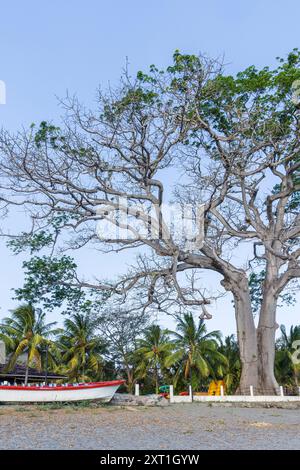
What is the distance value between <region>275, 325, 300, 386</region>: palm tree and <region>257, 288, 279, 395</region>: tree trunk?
1654cm

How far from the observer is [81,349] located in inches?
1303

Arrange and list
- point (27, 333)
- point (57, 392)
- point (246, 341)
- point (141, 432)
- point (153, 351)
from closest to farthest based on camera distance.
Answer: point (141, 432), point (57, 392), point (246, 341), point (27, 333), point (153, 351)

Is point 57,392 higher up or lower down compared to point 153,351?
lower down

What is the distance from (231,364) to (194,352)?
3881mm

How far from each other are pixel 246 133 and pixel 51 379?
19118 millimetres

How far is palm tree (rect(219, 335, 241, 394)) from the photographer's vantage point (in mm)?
33016

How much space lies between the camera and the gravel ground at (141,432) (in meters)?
6.66

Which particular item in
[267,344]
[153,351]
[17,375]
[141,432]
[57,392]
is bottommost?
[141,432]

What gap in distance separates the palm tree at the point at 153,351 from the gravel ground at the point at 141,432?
22.8 m

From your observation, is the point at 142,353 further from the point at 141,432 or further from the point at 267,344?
the point at 141,432

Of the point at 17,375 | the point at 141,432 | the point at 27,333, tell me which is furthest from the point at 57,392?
the point at 27,333

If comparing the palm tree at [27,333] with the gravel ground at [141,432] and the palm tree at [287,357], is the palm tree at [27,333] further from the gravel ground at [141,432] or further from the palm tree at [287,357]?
the gravel ground at [141,432]
